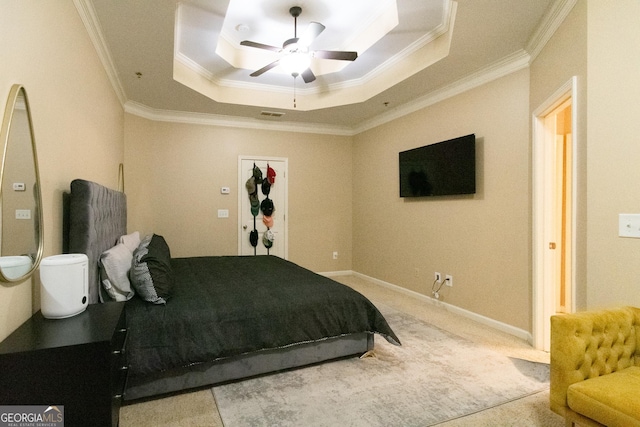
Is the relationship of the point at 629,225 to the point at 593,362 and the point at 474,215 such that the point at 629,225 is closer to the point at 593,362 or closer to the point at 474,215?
the point at 593,362

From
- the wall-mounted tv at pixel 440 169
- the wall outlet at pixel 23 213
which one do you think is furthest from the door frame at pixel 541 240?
the wall outlet at pixel 23 213

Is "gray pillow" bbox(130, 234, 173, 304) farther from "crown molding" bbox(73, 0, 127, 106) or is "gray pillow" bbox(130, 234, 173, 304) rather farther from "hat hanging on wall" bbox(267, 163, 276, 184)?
"hat hanging on wall" bbox(267, 163, 276, 184)

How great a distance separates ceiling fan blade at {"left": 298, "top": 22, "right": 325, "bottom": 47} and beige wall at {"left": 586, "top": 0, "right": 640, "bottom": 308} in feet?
5.89

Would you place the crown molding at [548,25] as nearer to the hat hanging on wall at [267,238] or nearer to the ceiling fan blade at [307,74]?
the ceiling fan blade at [307,74]

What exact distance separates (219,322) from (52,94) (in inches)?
65.5

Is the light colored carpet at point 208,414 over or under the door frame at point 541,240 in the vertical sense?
under

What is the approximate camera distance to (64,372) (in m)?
1.25

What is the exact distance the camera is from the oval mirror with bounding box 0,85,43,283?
1370 millimetres

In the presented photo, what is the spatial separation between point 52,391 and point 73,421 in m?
0.14

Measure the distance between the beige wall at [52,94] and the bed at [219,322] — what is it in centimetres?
20

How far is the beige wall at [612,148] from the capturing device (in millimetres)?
1836

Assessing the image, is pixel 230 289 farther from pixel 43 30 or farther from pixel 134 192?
pixel 134 192

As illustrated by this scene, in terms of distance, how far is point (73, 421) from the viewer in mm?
1252

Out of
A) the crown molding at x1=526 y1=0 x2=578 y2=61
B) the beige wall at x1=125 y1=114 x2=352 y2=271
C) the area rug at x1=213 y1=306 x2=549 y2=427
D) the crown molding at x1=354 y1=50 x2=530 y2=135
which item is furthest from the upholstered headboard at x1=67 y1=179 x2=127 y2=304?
the crown molding at x1=354 y1=50 x2=530 y2=135
